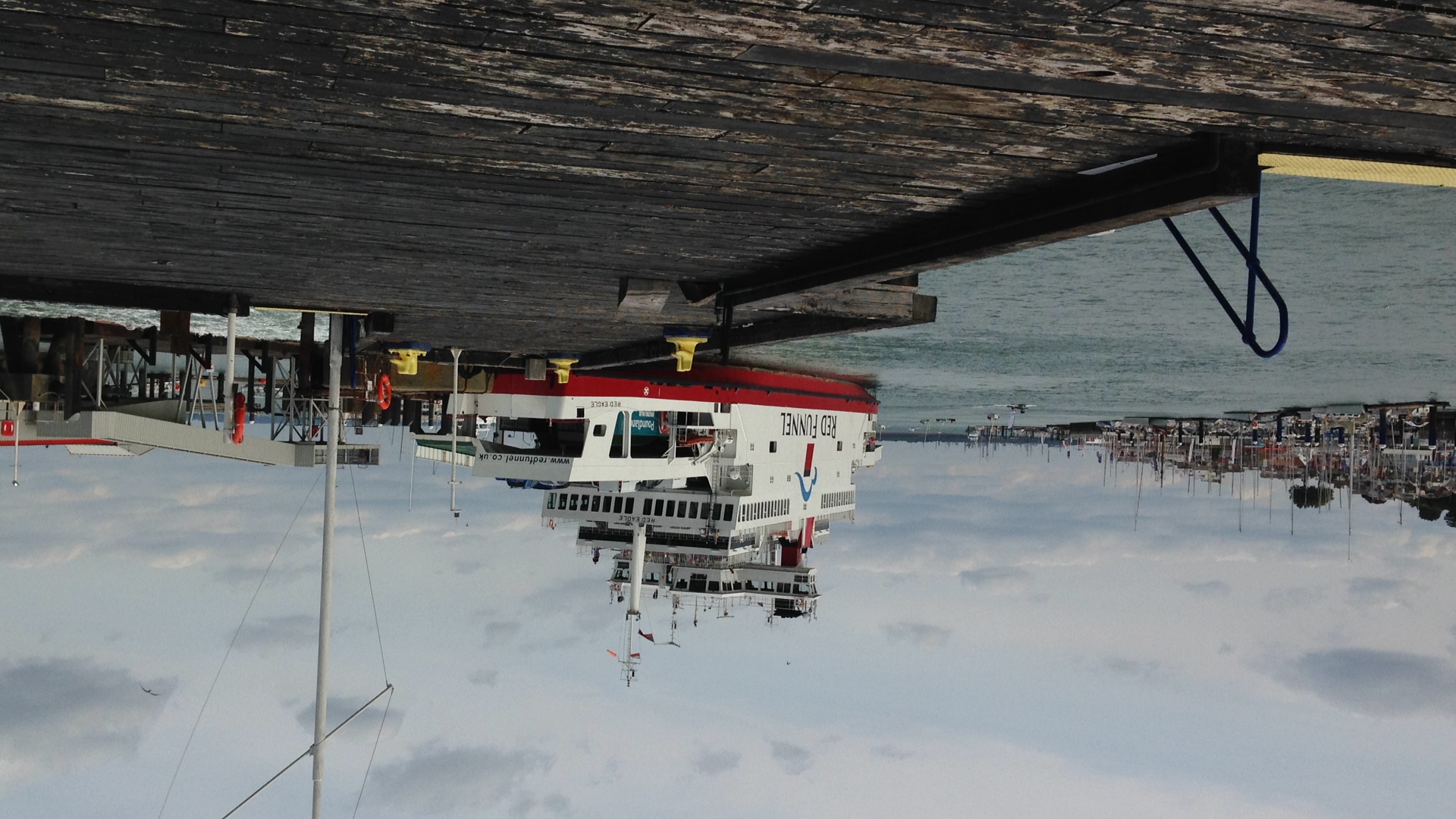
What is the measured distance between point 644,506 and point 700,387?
17.9ft

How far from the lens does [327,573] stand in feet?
59.2

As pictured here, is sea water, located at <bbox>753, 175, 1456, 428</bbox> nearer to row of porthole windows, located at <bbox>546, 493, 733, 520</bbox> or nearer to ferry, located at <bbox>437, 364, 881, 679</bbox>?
ferry, located at <bbox>437, 364, 881, 679</bbox>

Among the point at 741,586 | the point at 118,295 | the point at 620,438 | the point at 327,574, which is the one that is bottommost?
the point at 741,586

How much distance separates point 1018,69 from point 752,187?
256cm

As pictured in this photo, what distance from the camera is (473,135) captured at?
6.20m

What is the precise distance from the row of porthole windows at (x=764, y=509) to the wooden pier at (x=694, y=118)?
21.5 meters

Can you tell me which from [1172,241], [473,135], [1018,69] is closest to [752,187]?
[473,135]

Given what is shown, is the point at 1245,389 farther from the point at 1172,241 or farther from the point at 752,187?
the point at 752,187

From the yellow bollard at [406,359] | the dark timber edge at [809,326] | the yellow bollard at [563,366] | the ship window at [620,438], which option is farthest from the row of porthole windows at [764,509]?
the dark timber edge at [809,326]

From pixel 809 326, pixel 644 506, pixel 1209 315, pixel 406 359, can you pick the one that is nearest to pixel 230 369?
pixel 809 326

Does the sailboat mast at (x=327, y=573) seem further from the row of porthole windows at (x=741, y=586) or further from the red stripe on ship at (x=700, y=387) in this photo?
the row of porthole windows at (x=741, y=586)

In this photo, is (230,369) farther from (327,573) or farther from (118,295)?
(327,573)

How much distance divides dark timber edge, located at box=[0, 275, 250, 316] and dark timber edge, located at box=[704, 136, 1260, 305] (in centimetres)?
658

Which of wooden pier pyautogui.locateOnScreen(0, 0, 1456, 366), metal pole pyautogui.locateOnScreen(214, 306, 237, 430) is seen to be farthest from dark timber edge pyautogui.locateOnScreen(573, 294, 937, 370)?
metal pole pyautogui.locateOnScreen(214, 306, 237, 430)
